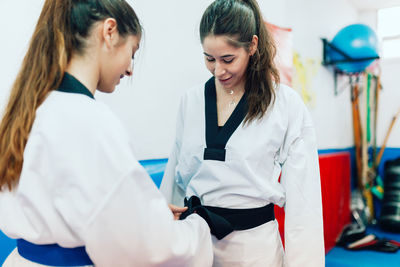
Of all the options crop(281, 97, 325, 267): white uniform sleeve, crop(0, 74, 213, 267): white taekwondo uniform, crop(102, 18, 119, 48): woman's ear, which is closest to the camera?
crop(0, 74, 213, 267): white taekwondo uniform

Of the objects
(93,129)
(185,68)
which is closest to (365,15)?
(185,68)

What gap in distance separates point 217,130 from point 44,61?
1.79ft

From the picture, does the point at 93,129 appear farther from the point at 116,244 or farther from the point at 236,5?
the point at 236,5

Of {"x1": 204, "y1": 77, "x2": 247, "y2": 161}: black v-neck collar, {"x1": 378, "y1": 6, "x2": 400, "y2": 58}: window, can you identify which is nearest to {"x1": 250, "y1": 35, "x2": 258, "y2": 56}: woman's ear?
{"x1": 204, "y1": 77, "x2": 247, "y2": 161}: black v-neck collar

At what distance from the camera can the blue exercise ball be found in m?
3.25

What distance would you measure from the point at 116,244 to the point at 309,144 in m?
0.68

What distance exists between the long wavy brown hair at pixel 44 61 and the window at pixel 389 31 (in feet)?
14.5

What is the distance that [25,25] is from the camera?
110cm

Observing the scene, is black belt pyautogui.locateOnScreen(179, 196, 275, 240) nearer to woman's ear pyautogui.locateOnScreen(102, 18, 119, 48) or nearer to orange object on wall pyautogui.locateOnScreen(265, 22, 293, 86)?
woman's ear pyautogui.locateOnScreen(102, 18, 119, 48)

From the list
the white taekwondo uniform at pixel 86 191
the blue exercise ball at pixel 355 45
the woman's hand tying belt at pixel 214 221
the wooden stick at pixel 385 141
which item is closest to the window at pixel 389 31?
the wooden stick at pixel 385 141

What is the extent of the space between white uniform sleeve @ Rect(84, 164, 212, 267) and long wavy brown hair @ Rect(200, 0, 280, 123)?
1.57 feet

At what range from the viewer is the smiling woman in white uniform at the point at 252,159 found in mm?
1006

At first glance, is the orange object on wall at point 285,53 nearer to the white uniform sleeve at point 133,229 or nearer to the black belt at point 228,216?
the black belt at point 228,216

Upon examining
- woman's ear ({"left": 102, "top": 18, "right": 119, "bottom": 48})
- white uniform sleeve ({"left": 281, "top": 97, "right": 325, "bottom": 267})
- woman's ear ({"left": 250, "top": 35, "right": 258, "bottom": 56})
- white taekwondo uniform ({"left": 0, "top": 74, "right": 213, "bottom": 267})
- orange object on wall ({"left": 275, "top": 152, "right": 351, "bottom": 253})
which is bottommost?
orange object on wall ({"left": 275, "top": 152, "right": 351, "bottom": 253})
